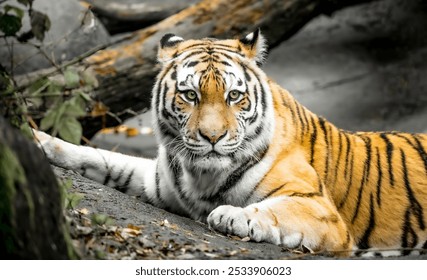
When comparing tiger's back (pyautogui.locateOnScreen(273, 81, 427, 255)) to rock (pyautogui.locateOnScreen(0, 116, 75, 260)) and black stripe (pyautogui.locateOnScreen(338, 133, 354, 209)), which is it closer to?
black stripe (pyautogui.locateOnScreen(338, 133, 354, 209))

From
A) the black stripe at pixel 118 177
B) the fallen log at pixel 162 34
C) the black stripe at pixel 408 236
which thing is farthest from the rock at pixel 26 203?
the fallen log at pixel 162 34

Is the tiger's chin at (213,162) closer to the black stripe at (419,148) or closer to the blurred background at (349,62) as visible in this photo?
the black stripe at (419,148)

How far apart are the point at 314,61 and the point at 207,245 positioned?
23.6 feet

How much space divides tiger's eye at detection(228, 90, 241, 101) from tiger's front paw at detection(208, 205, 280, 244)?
0.72 metres

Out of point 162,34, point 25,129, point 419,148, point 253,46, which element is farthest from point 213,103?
point 162,34

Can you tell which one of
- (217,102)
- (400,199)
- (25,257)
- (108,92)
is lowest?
(25,257)

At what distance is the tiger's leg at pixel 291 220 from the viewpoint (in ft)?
16.1

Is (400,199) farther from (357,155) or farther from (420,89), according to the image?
(420,89)

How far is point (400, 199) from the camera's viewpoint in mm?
5770

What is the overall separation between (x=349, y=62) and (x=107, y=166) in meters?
6.19

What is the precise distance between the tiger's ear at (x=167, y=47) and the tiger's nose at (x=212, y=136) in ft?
2.84

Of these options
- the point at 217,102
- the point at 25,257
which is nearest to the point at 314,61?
the point at 217,102

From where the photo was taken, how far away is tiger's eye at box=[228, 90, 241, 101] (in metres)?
5.23

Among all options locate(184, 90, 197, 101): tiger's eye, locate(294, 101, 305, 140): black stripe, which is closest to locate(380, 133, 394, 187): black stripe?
locate(294, 101, 305, 140): black stripe
